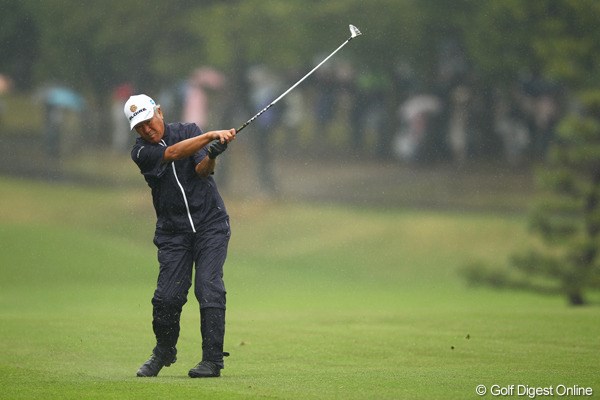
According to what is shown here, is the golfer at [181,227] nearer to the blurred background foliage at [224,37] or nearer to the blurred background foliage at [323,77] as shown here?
the blurred background foliage at [224,37]

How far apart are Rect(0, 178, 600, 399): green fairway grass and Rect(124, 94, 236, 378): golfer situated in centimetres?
29

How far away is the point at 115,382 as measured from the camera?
967cm

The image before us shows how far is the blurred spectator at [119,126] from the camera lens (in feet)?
120

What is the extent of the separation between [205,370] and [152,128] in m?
1.81

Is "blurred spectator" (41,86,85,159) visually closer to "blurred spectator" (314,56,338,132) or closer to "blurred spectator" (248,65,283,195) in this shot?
"blurred spectator" (248,65,283,195)

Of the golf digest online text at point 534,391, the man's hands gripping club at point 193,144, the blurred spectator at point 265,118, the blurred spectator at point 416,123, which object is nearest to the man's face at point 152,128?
the man's hands gripping club at point 193,144

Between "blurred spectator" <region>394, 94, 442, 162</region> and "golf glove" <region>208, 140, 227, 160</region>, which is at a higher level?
"blurred spectator" <region>394, 94, 442, 162</region>

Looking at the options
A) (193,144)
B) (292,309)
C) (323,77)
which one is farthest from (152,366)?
(323,77)

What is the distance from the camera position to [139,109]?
1006cm

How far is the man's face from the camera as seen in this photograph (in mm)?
10172

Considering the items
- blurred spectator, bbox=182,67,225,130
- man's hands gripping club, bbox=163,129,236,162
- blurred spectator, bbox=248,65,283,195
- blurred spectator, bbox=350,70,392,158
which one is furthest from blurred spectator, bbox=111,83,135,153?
man's hands gripping club, bbox=163,129,236,162

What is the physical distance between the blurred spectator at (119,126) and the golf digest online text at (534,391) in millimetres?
28373

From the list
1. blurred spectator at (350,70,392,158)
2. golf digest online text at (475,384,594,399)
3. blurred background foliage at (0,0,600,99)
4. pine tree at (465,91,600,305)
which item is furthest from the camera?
blurred spectator at (350,70,392,158)

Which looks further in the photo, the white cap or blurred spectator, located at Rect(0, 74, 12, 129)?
blurred spectator, located at Rect(0, 74, 12, 129)
